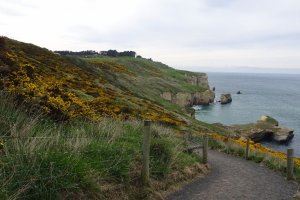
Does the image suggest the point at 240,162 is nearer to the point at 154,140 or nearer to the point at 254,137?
the point at 154,140

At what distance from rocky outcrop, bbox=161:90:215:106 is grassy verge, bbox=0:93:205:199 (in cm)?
5938

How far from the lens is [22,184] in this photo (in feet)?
25.3

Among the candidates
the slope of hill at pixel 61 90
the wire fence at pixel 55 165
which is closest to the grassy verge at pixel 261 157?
the slope of hill at pixel 61 90

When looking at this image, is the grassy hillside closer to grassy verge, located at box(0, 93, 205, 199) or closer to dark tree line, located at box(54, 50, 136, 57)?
grassy verge, located at box(0, 93, 205, 199)

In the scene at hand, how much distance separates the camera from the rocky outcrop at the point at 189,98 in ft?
251

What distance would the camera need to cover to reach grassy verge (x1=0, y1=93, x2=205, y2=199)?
7.89 meters

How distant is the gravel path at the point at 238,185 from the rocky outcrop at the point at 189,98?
53146 mm

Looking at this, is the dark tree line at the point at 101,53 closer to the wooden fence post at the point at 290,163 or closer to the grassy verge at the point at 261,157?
the grassy verge at the point at 261,157

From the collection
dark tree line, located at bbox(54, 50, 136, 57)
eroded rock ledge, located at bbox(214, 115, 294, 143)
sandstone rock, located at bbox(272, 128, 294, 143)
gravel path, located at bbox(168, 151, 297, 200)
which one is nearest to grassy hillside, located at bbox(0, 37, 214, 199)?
gravel path, located at bbox(168, 151, 297, 200)

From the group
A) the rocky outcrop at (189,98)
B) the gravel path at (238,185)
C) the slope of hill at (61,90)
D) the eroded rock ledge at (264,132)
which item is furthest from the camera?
the rocky outcrop at (189,98)

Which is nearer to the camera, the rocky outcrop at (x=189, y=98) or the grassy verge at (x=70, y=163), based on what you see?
the grassy verge at (x=70, y=163)

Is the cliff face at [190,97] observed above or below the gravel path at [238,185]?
A: below

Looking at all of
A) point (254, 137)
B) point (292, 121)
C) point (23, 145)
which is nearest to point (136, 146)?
point (23, 145)

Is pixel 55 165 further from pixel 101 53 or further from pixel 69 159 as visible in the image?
pixel 101 53
